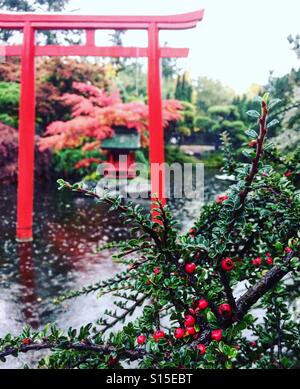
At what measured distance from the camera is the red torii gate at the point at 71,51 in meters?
2.55

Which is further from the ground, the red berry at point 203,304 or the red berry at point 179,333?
the red berry at point 203,304

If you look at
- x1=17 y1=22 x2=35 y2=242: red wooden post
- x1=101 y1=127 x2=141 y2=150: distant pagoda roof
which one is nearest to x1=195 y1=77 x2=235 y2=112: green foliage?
x1=101 y1=127 x2=141 y2=150: distant pagoda roof

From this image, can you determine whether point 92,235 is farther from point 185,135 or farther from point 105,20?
point 185,135

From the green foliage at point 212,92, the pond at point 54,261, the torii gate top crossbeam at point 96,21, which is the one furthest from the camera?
the green foliage at point 212,92

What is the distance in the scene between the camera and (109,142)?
5.15 metres

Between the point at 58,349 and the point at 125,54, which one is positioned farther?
the point at 125,54

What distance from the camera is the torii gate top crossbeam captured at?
8.24 feet

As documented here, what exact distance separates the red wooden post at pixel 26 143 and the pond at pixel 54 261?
17 cm

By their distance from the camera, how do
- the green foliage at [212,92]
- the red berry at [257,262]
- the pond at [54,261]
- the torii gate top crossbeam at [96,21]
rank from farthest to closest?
the green foliage at [212,92]
the torii gate top crossbeam at [96,21]
the pond at [54,261]
the red berry at [257,262]

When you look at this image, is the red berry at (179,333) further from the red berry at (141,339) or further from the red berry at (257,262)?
the red berry at (257,262)

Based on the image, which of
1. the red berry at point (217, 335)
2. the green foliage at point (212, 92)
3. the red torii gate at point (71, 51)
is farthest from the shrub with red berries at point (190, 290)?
the green foliage at point (212, 92)

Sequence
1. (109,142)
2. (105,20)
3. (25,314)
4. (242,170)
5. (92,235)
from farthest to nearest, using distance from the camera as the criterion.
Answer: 1. (109,142)
2. (92,235)
3. (105,20)
4. (25,314)
5. (242,170)
